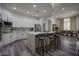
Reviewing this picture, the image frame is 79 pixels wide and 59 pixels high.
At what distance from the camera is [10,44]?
7.34 ft

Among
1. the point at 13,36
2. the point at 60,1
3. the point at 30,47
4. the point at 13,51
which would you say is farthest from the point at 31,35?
the point at 60,1

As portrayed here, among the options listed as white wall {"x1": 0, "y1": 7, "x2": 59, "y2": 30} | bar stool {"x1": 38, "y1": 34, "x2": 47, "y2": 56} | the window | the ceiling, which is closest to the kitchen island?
bar stool {"x1": 38, "y1": 34, "x2": 47, "y2": 56}

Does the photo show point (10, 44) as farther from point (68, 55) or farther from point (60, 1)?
point (60, 1)

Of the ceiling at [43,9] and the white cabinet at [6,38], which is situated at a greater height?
the ceiling at [43,9]

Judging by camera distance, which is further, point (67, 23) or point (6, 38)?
point (67, 23)

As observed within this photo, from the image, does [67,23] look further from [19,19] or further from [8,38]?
[8,38]

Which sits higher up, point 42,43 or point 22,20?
point 22,20

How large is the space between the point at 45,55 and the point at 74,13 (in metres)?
1.27

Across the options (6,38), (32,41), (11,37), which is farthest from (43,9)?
(6,38)

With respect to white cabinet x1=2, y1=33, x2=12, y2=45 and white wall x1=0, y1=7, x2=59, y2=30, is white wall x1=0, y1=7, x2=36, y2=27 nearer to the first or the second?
white wall x1=0, y1=7, x2=59, y2=30

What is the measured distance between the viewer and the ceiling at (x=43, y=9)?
87.6 inches

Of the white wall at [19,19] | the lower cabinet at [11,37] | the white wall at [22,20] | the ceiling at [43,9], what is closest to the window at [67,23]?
the ceiling at [43,9]

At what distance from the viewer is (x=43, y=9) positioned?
2.27 meters

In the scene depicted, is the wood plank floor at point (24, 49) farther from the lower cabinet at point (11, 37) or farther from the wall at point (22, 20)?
the wall at point (22, 20)
